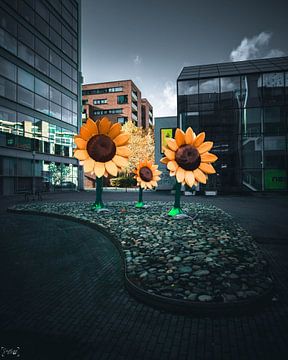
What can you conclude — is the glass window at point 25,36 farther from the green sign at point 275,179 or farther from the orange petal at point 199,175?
the green sign at point 275,179

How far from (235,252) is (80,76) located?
37961 millimetres

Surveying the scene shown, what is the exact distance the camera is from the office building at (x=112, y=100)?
5850cm

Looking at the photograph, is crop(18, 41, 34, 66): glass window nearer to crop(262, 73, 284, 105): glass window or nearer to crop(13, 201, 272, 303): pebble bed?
crop(262, 73, 284, 105): glass window

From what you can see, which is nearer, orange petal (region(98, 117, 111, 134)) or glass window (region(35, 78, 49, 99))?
orange petal (region(98, 117, 111, 134))

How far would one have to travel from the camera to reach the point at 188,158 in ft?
23.2

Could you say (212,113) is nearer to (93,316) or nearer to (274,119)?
(274,119)

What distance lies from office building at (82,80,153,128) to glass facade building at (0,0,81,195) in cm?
2335

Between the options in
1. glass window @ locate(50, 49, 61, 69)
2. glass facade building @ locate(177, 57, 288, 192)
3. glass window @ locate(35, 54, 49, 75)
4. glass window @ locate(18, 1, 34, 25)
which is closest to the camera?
glass facade building @ locate(177, 57, 288, 192)

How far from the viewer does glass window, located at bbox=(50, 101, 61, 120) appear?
29.6 meters

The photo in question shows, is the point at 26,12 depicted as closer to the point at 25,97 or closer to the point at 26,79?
the point at 26,79

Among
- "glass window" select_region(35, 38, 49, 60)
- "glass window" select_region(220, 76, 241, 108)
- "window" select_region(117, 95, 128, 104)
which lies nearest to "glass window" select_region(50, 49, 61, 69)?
"glass window" select_region(35, 38, 49, 60)

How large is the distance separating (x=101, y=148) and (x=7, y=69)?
2269cm

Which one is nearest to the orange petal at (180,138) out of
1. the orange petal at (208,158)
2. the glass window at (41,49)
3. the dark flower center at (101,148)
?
the orange petal at (208,158)

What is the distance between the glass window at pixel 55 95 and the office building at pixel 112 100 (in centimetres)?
2641
